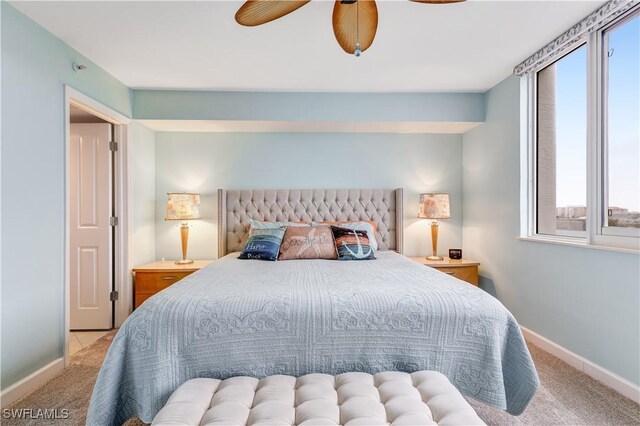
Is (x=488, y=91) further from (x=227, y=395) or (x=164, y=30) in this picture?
(x=227, y=395)

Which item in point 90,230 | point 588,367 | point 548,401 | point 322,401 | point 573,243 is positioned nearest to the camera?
point 322,401

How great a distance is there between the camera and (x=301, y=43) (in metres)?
2.62

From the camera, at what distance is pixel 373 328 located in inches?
65.1

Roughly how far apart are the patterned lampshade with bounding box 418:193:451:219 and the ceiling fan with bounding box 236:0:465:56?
219 centimetres

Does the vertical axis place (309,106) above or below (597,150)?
above

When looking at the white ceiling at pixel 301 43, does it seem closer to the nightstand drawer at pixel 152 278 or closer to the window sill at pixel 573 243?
the window sill at pixel 573 243

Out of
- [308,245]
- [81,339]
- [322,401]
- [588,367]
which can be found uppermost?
[308,245]

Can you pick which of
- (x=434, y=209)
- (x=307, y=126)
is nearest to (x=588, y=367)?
(x=434, y=209)

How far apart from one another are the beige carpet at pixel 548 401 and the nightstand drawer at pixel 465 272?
3.69 ft

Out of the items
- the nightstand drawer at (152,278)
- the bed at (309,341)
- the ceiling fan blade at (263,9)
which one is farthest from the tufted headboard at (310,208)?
the ceiling fan blade at (263,9)

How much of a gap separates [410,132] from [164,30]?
2.78m

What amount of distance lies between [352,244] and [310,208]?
988 mm

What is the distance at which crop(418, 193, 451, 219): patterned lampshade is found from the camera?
3777mm

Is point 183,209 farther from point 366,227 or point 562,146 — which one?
point 562,146
